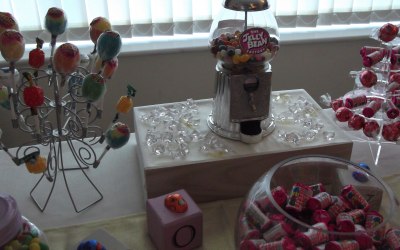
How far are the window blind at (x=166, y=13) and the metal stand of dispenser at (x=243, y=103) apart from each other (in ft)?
2.18

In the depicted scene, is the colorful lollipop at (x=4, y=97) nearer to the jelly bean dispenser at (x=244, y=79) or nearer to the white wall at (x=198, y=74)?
the jelly bean dispenser at (x=244, y=79)

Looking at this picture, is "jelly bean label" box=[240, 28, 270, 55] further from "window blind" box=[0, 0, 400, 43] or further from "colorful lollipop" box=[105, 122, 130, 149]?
"window blind" box=[0, 0, 400, 43]

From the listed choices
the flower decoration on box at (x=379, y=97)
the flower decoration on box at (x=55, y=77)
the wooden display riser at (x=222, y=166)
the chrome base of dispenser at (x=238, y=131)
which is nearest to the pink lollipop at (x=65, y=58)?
the flower decoration on box at (x=55, y=77)

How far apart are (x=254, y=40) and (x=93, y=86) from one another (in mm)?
334

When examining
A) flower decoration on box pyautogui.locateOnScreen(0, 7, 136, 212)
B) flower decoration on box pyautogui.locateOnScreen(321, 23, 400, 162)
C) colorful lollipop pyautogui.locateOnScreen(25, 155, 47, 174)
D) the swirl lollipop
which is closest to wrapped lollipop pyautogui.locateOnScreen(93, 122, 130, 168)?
flower decoration on box pyautogui.locateOnScreen(0, 7, 136, 212)

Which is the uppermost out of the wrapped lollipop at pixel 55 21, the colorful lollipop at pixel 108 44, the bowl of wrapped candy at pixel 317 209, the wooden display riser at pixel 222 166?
the wrapped lollipop at pixel 55 21

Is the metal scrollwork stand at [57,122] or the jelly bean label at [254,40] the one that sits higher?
the jelly bean label at [254,40]

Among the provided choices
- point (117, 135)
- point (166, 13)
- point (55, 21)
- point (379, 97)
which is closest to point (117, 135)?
point (117, 135)

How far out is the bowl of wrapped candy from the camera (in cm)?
55

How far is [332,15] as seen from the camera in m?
1.65

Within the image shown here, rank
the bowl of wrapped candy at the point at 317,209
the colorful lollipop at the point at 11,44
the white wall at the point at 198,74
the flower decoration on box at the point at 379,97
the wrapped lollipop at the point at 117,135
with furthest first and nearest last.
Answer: the white wall at the point at 198,74
the flower decoration on box at the point at 379,97
the wrapped lollipop at the point at 117,135
the colorful lollipop at the point at 11,44
the bowl of wrapped candy at the point at 317,209

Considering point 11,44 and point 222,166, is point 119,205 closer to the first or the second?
point 222,166

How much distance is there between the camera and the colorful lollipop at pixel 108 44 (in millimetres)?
686

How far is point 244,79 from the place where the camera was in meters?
0.89
